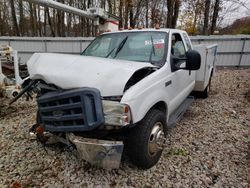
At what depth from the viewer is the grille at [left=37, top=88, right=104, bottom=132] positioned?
228cm

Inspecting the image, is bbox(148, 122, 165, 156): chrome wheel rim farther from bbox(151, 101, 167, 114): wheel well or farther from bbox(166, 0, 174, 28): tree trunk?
bbox(166, 0, 174, 28): tree trunk

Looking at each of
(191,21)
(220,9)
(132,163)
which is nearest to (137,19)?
(191,21)

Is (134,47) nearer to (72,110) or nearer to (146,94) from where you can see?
(146,94)

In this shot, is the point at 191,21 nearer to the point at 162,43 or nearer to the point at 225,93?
the point at 225,93

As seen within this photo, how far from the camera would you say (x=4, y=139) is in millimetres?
4051

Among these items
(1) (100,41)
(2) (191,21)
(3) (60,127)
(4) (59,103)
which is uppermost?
(2) (191,21)

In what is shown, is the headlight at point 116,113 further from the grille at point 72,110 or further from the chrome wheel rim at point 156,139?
the chrome wheel rim at point 156,139

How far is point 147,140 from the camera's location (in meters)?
2.76

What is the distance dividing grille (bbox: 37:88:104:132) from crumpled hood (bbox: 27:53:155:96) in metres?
0.11

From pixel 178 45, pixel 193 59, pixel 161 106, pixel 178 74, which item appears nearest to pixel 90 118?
pixel 161 106

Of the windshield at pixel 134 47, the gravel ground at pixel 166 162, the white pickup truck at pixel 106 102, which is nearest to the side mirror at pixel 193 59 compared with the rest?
the white pickup truck at pixel 106 102

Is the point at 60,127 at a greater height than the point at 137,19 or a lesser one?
lesser

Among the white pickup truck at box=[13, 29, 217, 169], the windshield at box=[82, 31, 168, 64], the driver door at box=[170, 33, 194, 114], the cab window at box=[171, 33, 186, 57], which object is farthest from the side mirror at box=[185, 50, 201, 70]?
the cab window at box=[171, 33, 186, 57]

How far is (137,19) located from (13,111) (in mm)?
20621
